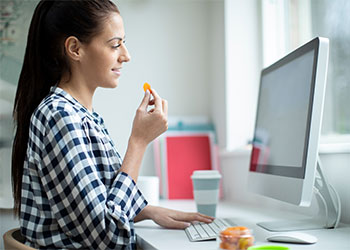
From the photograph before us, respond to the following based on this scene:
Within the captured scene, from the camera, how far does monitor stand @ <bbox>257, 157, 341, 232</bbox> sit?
114 centimetres

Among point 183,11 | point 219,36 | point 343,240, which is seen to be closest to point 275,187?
point 343,240

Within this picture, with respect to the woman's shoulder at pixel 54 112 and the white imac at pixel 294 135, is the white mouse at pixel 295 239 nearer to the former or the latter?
the white imac at pixel 294 135

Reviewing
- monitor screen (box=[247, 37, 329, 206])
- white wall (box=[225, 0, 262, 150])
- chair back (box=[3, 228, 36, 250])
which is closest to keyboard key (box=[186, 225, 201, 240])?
monitor screen (box=[247, 37, 329, 206])

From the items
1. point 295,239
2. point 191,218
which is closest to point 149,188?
point 191,218

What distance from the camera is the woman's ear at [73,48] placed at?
43.8 inches

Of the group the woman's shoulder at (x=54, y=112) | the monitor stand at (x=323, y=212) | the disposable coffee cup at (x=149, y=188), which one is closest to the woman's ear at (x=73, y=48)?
the woman's shoulder at (x=54, y=112)

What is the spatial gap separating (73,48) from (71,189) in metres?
0.40

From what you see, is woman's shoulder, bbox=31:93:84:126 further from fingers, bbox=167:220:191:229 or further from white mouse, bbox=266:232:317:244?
white mouse, bbox=266:232:317:244

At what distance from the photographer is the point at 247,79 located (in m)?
2.01

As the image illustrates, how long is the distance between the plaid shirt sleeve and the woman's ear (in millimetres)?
222

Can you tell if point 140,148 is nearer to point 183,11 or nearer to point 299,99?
point 299,99

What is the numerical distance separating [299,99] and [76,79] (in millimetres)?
603

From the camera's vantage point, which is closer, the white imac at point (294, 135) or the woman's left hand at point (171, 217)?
the white imac at point (294, 135)

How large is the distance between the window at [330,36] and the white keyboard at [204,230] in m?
0.60
